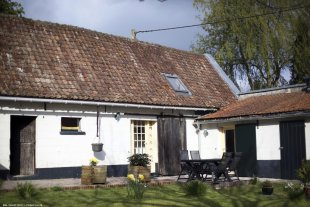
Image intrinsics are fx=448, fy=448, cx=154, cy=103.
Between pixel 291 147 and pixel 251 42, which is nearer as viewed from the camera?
pixel 291 147

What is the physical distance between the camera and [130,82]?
60.2 feet

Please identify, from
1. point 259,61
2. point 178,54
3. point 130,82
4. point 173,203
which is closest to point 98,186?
point 173,203

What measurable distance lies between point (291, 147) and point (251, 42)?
12.6 m

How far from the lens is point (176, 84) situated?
2033cm

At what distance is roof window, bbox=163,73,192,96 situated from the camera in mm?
19828

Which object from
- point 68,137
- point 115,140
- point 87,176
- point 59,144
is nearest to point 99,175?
point 87,176

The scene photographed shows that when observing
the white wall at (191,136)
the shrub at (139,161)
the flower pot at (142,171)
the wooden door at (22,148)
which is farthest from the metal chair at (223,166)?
the wooden door at (22,148)

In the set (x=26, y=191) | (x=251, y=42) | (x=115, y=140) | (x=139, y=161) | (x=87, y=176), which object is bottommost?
(x=26, y=191)

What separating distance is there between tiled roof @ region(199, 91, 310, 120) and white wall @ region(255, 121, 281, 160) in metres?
0.59

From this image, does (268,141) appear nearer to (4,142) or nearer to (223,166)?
(223,166)

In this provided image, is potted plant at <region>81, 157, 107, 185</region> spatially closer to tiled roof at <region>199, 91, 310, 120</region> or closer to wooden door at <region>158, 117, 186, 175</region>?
wooden door at <region>158, 117, 186, 175</region>

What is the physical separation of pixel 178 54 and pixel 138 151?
24.3 feet

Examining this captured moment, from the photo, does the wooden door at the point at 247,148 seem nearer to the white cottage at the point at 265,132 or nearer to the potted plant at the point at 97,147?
the white cottage at the point at 265,132

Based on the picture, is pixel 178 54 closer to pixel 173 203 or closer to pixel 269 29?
pixel 269 29
